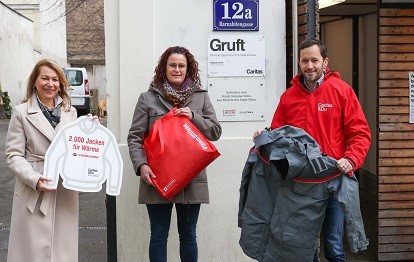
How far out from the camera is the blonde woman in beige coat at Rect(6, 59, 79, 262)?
4.31 m

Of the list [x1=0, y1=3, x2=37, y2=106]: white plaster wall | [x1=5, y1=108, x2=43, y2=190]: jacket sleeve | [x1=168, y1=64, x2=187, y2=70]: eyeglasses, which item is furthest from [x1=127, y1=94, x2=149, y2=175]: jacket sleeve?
[x1=0, y1=3, x2=37, y2=106]: white plaster wall

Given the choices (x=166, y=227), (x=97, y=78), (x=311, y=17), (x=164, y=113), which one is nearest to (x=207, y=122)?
(x=164, y=113)

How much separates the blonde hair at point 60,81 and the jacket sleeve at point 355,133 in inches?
72.8

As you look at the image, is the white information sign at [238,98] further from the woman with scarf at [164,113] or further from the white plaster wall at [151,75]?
the woman with scarf at [164,113]

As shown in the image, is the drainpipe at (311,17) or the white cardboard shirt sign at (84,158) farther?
the drainpipe at (311,17)

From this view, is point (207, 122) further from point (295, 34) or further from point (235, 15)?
point (295, 34)

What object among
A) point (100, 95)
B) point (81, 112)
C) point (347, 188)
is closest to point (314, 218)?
point (347, 188)

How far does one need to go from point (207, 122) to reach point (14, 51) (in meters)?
22.0

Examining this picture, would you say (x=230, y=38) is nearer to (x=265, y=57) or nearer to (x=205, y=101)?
(x=265, y=57)

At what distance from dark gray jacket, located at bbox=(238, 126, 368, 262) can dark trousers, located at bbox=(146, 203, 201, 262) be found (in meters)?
0.42

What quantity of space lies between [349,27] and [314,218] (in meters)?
5.95

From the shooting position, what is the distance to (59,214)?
4434mm

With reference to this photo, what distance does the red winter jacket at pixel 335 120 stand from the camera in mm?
4238

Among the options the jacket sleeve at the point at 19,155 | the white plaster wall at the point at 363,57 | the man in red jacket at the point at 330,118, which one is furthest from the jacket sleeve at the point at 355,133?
the white plaster wall at the point at 363,57
